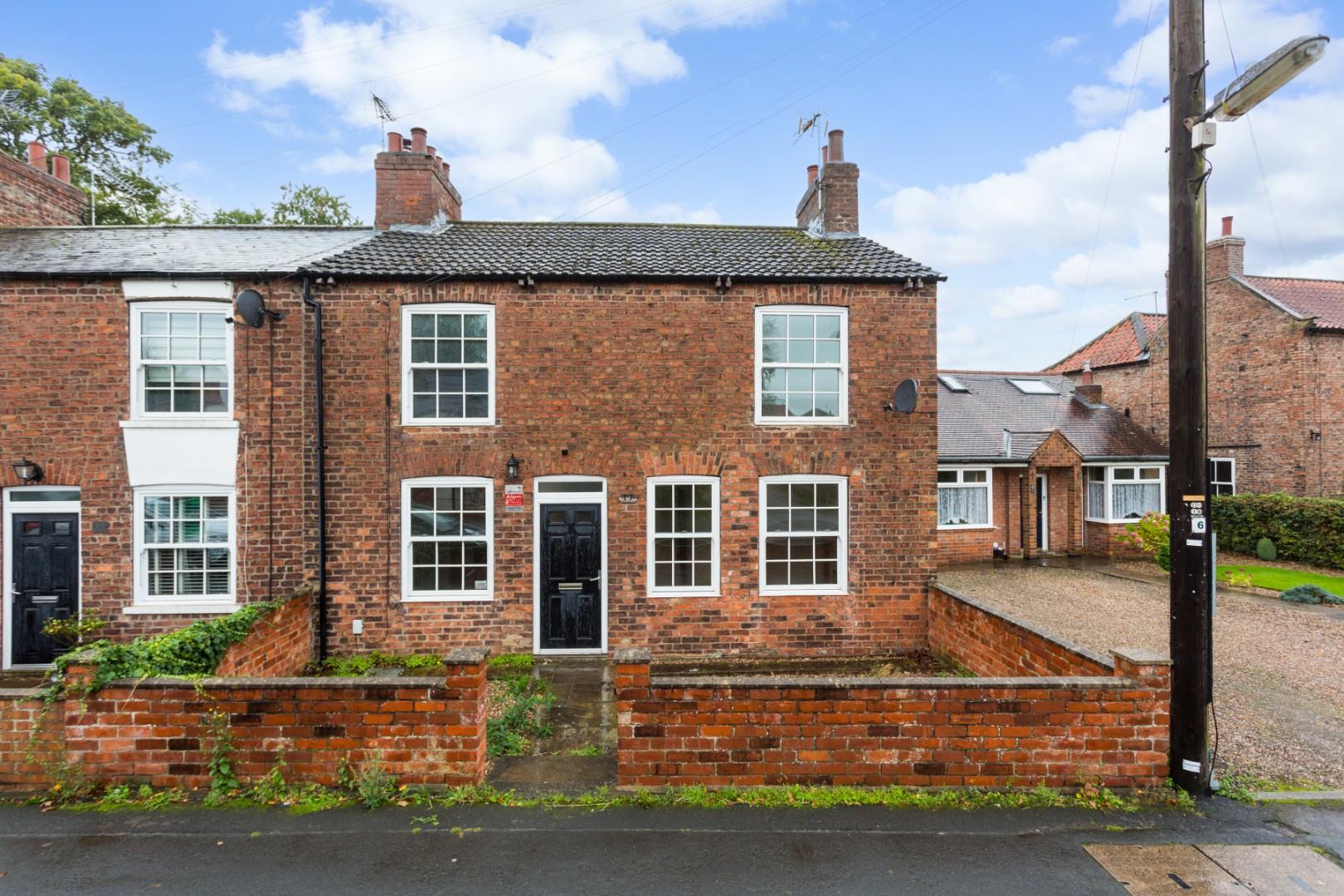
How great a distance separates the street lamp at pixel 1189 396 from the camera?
16.0 ft

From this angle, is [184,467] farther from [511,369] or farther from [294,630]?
[511,369]

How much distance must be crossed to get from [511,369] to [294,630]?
4.54 m

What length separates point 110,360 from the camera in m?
8.91

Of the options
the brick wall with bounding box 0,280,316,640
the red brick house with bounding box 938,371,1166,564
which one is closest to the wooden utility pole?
the brick wall with bounding box 0,280,316,640

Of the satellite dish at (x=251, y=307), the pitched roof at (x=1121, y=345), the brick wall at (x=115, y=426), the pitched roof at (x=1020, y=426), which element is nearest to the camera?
the satellite dish at (x=251, y=307)

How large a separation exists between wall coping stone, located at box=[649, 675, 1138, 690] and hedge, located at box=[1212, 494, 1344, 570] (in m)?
12.5

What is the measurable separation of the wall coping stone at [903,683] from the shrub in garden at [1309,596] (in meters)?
11.0

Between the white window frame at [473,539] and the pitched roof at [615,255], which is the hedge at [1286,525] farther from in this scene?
the white window frame at [473,539]

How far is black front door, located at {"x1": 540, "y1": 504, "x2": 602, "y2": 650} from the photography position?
9.19 m

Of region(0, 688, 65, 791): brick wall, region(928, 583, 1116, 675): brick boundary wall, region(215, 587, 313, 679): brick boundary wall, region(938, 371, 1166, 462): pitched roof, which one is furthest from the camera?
region(938, 371, 1166, 462): pitched roof

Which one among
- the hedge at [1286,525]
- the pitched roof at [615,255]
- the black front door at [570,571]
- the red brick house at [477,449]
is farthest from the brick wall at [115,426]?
the hedge at [1286,525]

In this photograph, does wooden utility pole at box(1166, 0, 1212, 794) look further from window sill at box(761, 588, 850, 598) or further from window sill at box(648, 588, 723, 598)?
window sill at box(648, 588, 723, 598)

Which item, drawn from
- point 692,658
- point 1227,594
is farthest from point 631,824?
point 1227,594

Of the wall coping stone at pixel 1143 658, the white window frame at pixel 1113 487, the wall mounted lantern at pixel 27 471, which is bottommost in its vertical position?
the wall coping stone at pixel 1143 658
